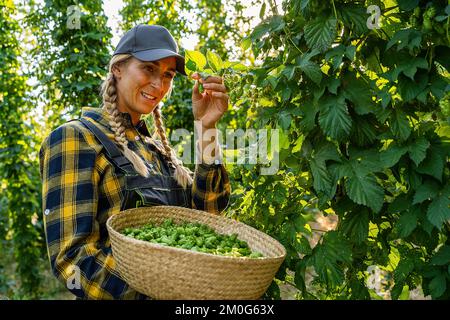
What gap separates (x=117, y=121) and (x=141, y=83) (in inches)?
6.8

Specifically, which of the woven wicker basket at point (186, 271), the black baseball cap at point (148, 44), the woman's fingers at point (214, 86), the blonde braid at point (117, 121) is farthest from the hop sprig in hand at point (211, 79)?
the woven wicker basket at point (186, 271)

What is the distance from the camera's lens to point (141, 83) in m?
2.04

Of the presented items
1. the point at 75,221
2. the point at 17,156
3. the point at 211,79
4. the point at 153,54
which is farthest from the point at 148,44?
the point at 17,156

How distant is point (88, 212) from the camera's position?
1746 mm

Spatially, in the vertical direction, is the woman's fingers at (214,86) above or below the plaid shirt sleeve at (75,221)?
above

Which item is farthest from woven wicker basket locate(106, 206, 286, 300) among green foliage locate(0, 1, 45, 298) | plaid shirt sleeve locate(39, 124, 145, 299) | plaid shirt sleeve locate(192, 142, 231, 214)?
green foliage locate(0, 1, 45, 298)

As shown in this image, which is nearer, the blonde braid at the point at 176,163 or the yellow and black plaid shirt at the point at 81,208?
the yellow and black plaid shirt at the point at 81,208

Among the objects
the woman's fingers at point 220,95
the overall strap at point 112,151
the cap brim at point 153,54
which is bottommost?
the overall strap at point 112,151

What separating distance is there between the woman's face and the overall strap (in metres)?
0.23

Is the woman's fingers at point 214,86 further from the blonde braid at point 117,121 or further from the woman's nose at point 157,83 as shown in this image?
the blonde braid at point 117,121

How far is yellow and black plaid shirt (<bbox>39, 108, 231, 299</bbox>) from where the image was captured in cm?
166

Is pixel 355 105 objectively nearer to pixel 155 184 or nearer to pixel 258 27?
pixel 258 27

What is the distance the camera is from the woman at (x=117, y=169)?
1.69m
